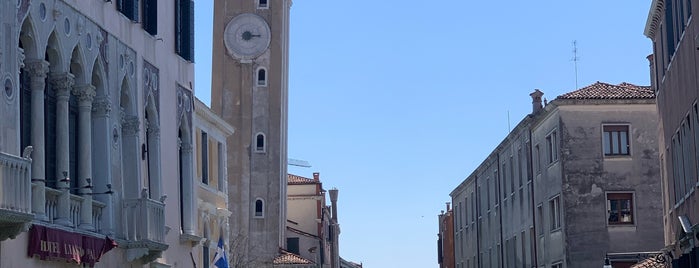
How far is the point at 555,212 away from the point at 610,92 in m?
4.33

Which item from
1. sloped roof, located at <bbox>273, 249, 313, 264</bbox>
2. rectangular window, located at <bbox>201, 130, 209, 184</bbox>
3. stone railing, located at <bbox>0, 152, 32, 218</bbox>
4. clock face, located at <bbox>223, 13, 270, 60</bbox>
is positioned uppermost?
clock face, located at <bbox>223, 13, 270, 60</bbox>

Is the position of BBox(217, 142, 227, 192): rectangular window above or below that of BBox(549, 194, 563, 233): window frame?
above

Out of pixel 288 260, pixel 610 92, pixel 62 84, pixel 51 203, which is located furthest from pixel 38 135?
pixel 288 260

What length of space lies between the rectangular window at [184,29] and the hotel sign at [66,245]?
25.1 feet

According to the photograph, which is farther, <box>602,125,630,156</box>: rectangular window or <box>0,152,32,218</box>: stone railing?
<box>602,125,630,156</box>: rectangular window

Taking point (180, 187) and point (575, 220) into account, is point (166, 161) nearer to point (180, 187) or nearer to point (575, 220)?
point (180, 187)

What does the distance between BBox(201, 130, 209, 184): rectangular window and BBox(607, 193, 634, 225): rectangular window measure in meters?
12.9

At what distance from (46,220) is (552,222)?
25145 mm

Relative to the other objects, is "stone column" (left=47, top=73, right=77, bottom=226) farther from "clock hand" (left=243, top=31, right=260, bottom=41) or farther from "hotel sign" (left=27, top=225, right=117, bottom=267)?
"clock hand" (left=243, top=31, right=260, bottom=41)

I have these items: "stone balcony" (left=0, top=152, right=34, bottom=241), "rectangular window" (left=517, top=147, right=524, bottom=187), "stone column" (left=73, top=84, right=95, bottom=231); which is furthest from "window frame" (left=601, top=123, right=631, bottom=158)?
"stone balcony" (left=0, top=152, right=34, bottom=241)

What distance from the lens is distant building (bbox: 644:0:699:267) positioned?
27.1 meters

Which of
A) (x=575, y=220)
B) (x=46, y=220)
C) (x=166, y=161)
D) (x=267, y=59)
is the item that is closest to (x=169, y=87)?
(x=166, y=161)

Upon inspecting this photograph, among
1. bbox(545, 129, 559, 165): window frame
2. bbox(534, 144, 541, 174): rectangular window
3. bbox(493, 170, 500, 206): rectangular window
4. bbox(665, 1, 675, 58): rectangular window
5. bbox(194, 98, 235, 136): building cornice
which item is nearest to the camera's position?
bbox(665, 1, 675, 58): rectangular window

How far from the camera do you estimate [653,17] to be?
32.6 meters
